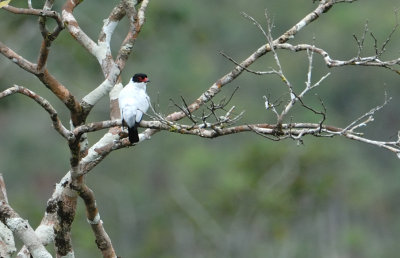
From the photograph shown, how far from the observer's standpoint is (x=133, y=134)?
695 centimetres

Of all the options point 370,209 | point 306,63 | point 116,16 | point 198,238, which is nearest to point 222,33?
point 306,63

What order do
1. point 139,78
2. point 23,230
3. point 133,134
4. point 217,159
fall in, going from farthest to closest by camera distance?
point 217,159, point 139,78, point 133,134, point 23,230

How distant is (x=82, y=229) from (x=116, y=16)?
13.0m

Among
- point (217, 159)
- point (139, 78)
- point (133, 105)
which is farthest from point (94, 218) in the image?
point (217, 159)

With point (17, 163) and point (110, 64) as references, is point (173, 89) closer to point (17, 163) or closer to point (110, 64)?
point (17, 163)

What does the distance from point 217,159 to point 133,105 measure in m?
25.5

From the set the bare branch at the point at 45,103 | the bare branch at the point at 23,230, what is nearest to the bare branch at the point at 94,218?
the bare branch at the point at 23,230

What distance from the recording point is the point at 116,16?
767cm

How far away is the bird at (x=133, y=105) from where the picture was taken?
699cm

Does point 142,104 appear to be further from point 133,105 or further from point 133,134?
point 133,134

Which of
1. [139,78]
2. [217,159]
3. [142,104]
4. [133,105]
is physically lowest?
[133,105]

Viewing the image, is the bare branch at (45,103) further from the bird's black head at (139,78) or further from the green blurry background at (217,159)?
the green blurry background at (217,159)

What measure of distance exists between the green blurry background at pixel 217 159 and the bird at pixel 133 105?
20.7 ft

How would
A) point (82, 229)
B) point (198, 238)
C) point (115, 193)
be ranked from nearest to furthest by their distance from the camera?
1. point (82, 229)
2. point (198, 238)
3. point (115, 193)
